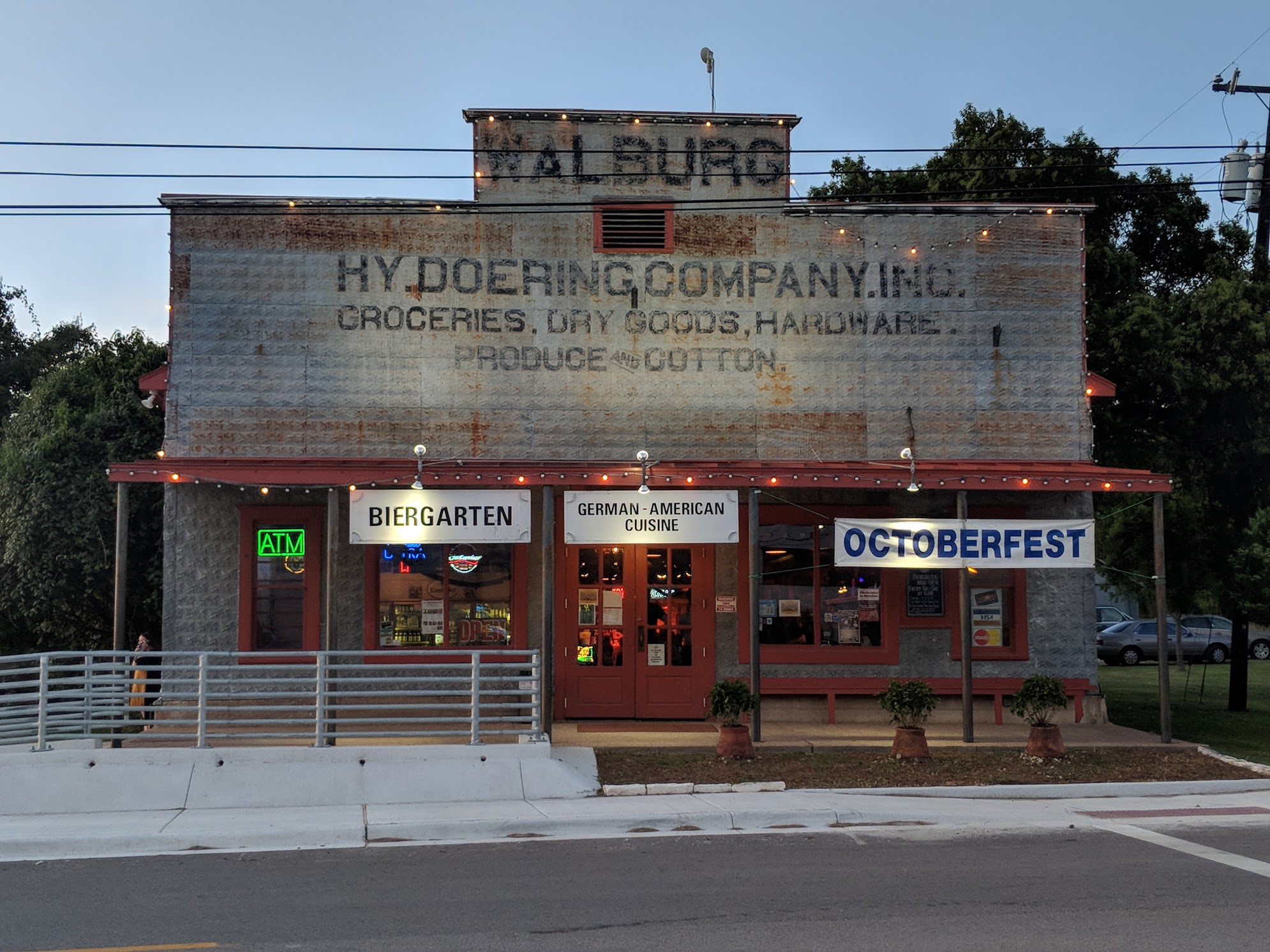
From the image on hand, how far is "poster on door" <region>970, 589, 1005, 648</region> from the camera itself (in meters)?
16.3

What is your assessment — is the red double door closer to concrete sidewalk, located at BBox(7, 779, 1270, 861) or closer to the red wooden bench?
the red wooden bench

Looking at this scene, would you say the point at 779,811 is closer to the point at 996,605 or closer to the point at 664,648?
the point at 664,648

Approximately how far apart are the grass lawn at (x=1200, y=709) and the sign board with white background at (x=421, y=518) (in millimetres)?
10087

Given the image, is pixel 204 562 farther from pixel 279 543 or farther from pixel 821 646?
pixel 821 646

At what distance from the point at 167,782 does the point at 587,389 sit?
7.42 m

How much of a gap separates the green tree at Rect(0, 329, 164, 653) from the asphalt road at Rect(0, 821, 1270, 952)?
12.1 metres

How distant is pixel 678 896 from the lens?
8.38 meters

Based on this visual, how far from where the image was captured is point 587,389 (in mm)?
16312

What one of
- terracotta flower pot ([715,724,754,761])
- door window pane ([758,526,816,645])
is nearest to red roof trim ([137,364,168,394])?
door window pane ([758,526,816,645])

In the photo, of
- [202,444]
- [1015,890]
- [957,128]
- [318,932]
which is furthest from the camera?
[957,128]

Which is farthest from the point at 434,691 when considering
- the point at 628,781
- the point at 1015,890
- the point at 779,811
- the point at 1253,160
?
the point at 1253,160

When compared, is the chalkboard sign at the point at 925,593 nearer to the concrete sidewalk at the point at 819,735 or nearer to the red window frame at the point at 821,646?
the red window frame at the point at 821,646

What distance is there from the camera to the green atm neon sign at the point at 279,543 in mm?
15602

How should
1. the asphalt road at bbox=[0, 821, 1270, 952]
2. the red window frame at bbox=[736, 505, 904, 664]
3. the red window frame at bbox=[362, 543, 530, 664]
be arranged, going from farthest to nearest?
the red window frame at bbox=[736, 505, 904, 664]
the red window frame at bbox=[362, 543, 530, 664]
the asphalt road at bbox=[0, 821, 1270, 952]
